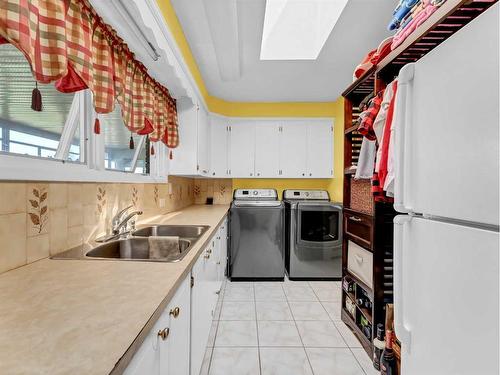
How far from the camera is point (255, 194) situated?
160 inches

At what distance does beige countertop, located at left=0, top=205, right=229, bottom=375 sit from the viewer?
1.77 ft

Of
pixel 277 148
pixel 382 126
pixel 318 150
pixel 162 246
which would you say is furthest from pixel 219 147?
pixel 382 126

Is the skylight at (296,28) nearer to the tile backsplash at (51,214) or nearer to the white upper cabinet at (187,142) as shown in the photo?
the white upper cabinet at (187,142)

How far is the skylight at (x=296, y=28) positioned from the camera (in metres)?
2.42

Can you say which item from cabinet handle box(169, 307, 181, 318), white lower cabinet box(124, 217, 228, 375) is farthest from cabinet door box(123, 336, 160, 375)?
cabinet handle box(169, 307, 181, 318)

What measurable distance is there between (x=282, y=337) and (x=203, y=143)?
7.74ft

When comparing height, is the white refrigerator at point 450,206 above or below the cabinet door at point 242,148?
below

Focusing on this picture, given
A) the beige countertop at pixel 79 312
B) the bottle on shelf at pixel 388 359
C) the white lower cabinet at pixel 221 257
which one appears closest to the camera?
the beige countertop at pixel 79 312

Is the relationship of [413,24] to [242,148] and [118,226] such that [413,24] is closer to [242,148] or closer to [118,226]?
[118,226]

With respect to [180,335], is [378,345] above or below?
below

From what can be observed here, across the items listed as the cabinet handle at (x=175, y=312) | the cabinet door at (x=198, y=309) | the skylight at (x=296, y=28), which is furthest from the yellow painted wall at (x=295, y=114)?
the cabinet handle at (x=175, y=312)

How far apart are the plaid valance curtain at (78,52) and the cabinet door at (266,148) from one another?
87.0 inches

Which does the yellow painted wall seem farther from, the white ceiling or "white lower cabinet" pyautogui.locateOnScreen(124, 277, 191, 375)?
"white lower cabinet" pyautogui.locateOnScreen(124, 277, 191, 375)

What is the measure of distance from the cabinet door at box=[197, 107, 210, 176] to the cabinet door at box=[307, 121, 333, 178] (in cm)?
150
